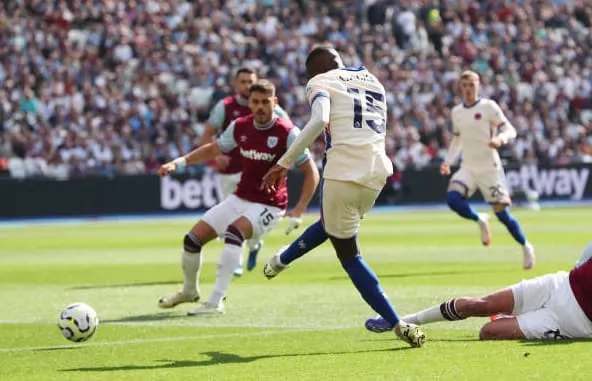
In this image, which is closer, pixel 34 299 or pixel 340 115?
pixel 340 115

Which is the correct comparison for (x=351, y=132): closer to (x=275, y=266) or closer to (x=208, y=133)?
(x=275, y=266)

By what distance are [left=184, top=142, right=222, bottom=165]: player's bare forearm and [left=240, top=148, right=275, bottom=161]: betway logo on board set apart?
27 cm

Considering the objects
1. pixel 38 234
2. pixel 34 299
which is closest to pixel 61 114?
pixel 38 234

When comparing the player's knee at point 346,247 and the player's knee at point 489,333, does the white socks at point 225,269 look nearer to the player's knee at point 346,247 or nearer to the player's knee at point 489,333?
the player's knee at point 346,247

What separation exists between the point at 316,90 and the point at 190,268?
139 inches

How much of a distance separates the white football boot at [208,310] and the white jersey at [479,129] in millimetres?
7363

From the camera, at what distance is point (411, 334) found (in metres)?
9.55

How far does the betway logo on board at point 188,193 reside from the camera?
114 feet

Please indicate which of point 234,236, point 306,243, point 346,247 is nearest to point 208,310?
point 234,236

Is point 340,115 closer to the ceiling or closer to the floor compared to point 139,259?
closer to the ceiling

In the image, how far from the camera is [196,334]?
11086 millimetres

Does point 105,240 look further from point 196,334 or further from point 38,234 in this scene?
point 196,334

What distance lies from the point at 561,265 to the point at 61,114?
65.6 ft

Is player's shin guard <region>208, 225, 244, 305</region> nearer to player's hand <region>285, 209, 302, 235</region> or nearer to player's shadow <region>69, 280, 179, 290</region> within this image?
player's hand <region>285, 209, 302, 235</region>
